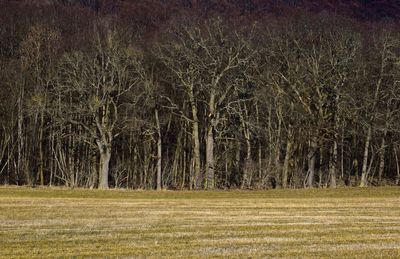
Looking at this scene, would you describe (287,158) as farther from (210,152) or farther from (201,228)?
(201,228)

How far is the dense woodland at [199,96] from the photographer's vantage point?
49.0 meters

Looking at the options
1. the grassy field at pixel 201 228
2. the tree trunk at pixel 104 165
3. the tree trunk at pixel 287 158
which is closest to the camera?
the grassy field at pixel 201 228

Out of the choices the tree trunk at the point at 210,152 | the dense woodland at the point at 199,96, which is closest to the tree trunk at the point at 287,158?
the dense woodland at the point at 199,96

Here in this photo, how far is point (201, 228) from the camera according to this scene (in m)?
19.5

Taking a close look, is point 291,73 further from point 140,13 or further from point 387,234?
point 387,234

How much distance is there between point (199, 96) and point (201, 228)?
34.2 m

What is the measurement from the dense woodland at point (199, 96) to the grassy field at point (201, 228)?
18.3m

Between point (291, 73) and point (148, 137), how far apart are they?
49.3 feet

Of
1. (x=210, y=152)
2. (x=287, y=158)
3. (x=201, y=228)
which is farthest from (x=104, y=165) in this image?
(x=201, y=228)

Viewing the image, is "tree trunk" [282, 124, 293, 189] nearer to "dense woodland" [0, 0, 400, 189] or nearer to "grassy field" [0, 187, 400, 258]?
"dense woodland" [0, 0, 400, 189]

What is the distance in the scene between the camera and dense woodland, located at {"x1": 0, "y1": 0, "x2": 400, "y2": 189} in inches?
1930

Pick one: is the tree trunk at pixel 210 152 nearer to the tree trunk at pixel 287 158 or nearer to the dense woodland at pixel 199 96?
the dense woodland at pixel 199 96

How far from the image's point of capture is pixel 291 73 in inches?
2003

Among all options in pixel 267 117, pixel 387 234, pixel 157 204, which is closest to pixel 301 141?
pixel 267 117
